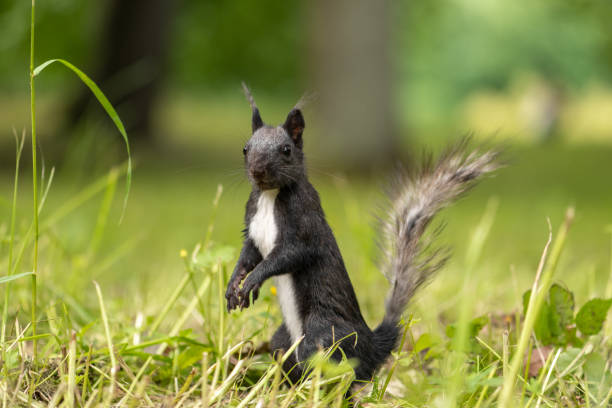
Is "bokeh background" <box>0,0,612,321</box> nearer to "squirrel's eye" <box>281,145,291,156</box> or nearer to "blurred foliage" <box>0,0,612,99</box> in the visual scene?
"blurred foliage" <box>0,0,612,99</box>

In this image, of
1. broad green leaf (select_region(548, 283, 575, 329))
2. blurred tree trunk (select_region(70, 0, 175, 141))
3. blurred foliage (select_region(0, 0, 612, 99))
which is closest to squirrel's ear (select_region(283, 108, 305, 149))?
broad green leaf (select_region(548, 283, 575, 329))

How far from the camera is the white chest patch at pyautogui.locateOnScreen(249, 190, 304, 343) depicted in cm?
182

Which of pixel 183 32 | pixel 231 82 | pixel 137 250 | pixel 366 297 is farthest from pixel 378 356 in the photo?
pixel 231 82

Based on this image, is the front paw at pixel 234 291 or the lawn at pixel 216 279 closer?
the front paw at pixel 234 291

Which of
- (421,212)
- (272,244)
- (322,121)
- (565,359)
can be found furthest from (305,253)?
(322,121)

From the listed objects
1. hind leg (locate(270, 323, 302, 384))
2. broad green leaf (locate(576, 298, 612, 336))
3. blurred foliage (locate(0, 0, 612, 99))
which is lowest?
blurred foliage (locate(0, 0, 612, 99))

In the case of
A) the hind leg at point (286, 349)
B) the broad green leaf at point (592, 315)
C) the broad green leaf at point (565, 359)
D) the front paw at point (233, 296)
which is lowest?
the broad green leaf at point (565, 359)

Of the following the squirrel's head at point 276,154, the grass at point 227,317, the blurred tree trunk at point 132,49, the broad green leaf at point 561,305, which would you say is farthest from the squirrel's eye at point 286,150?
the blurred tree trunk at point 132,49

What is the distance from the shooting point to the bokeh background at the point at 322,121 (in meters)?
3.84

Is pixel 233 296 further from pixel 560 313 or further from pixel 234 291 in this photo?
pixel 560 313

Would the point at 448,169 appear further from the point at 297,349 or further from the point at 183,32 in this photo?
the point at 183,32

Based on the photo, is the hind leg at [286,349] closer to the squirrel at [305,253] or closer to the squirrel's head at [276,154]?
the squirrel at [305,253]

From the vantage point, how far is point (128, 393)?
170cm

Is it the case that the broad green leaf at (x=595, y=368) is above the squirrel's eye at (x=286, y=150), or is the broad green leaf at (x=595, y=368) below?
below
